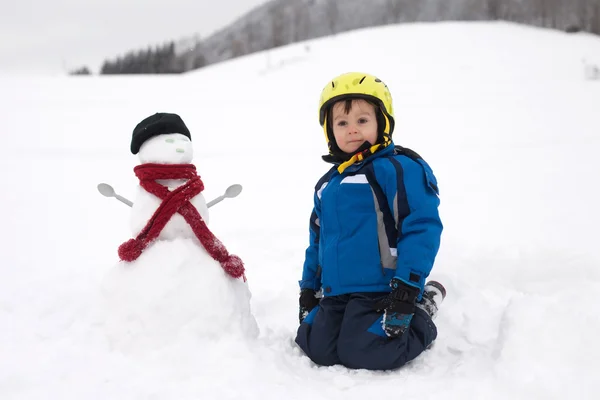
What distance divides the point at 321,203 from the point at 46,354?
1.46 m

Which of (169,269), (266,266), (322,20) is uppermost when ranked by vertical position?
(322,20)

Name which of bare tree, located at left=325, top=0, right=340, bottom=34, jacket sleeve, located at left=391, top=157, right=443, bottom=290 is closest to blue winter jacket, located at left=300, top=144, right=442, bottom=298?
jacket sleeve, located at left=391, top=157, right=443, bottom=290

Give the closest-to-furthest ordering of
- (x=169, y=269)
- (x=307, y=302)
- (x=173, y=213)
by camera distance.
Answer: (x=169, y=269), (x=173, y=213), (x=307, y=302)

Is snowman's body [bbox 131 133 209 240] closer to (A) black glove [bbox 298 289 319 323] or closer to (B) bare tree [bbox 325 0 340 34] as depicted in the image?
(A) black glove [bbox 298 289 319 323]

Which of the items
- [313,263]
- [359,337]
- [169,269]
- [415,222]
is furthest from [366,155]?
[169,269]

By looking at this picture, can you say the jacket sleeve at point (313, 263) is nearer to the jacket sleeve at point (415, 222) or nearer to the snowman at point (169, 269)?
the snowman at point (169, 269)

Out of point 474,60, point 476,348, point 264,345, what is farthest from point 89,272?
point 474,60

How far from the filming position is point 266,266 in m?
3.69

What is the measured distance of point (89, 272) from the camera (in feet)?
11.2

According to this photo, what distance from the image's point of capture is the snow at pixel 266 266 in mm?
1903

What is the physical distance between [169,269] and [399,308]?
1.03 metres

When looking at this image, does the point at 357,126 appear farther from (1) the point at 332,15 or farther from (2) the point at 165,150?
(1) the point at 332,15

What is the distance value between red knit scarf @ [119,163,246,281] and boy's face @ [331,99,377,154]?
776 millimetres

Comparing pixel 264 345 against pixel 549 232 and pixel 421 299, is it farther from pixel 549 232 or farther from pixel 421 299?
pixel 549 232
